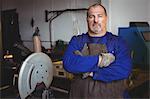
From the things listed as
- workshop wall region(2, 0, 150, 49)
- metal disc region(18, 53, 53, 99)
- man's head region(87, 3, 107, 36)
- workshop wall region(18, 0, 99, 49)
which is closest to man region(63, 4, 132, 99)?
man's head region(87, 3, 107, 36)

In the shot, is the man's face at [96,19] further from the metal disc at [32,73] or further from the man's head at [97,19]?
the metal disc at [32,73]

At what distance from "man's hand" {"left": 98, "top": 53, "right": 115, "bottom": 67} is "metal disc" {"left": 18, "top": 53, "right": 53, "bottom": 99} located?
42 centimetres

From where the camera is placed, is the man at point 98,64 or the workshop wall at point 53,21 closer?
the man at point 98,64

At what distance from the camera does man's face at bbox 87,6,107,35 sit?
0.92 meters

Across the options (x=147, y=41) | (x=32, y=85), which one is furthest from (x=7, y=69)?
(x=147, y=41)

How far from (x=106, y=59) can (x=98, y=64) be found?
37 millimetres

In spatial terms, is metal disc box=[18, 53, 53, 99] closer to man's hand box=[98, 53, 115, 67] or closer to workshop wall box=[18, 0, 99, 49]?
man's hand box=[98, 53, 115, 67]

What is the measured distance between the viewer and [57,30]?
259 centimetres

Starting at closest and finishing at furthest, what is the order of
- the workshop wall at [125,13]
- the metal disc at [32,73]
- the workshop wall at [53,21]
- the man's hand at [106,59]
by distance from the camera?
the man's hand at [106,59], the metal disc at [32,73], the workshop wall at [125,13], the workshop wall at [53,21]

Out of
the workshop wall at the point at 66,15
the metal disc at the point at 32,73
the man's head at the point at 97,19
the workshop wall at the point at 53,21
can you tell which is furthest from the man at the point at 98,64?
the workshop wall at the point at 53,21

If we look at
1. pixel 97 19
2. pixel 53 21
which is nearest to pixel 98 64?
pixel 97 19

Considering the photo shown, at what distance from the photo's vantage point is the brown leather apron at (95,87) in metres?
0.92

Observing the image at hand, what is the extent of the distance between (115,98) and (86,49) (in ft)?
0.76

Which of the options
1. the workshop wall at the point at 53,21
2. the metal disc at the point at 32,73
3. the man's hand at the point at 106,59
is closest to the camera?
the man's hand at the point at 106,59
